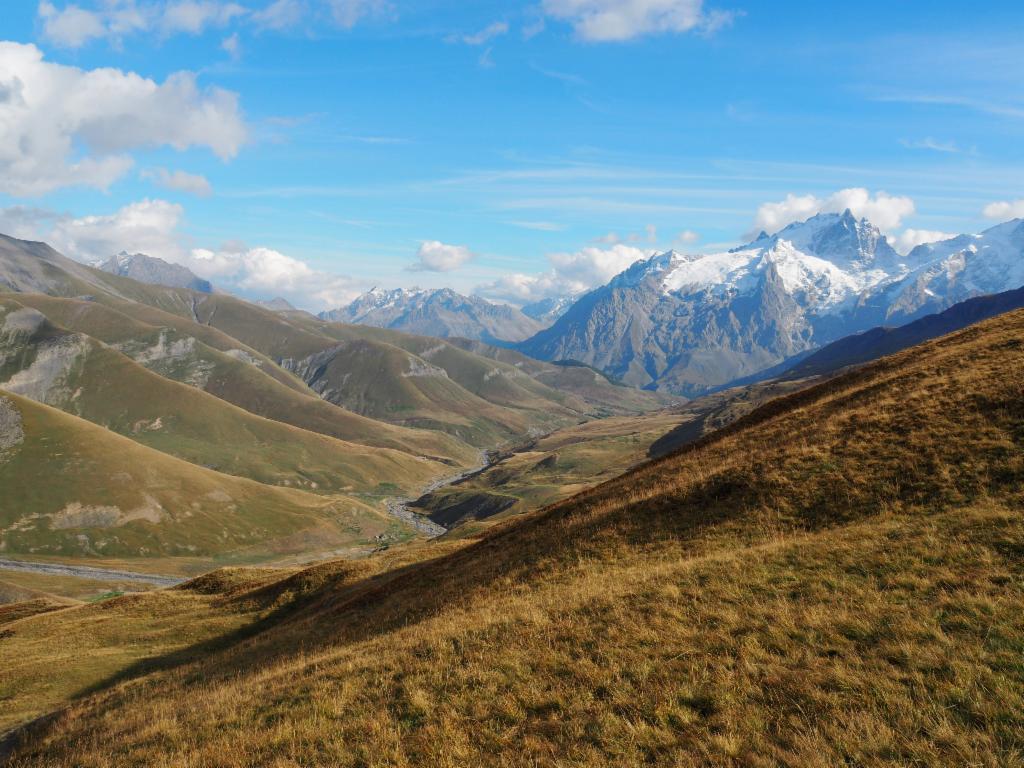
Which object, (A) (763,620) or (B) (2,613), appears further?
(B) (2,613)

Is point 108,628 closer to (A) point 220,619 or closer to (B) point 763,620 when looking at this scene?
(A) point 220,619

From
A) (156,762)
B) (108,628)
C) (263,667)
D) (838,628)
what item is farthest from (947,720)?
(108,628)

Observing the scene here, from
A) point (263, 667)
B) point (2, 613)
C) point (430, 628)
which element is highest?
point (430, 628)

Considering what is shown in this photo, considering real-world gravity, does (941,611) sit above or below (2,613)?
above

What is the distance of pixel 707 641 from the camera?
15.8m

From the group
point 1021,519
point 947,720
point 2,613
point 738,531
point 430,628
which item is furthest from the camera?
point 2,613

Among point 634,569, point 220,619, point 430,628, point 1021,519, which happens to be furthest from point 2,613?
point 1021,519

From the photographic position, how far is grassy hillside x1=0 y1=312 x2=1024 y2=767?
12.1m

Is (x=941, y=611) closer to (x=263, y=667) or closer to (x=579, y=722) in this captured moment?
(x=579, y=722)

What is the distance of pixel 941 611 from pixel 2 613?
327ft

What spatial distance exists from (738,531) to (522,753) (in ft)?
56.6

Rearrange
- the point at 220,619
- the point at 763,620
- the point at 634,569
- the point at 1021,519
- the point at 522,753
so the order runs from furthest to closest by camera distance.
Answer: the point at 220,619
the point at 634,569
the point at 1021,519
the point at 763,620
the point at 522,753

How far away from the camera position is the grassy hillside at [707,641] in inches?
476

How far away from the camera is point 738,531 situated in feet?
86.3
